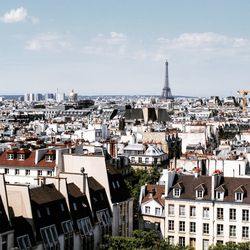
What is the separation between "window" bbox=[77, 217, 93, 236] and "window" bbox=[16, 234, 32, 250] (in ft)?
21.2

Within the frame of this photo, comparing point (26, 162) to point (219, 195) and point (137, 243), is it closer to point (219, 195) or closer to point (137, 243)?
point (219, 195)

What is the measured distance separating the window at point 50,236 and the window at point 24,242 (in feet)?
5.39

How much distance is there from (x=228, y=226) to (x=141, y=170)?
35446 mm

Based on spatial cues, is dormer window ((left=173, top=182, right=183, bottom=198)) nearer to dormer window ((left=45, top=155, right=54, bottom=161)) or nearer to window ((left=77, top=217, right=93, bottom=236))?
window ((left=77, top=217, right=93, bottom=236))

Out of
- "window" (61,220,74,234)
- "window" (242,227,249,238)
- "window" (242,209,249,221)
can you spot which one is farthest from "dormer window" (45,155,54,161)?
"window" (242,227,249,238)

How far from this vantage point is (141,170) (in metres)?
91.9

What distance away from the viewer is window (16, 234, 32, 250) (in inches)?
1652

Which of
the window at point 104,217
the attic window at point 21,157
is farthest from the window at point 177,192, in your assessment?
the attic window at point 21,157

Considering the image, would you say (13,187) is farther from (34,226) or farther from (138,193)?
(138,193)

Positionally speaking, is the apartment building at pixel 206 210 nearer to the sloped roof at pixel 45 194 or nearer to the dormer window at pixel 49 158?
the sloped roof at pixel 45 194

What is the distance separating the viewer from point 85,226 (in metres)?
49.2

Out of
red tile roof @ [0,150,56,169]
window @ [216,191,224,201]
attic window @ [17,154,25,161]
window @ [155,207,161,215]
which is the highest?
attic window @ [17,154,25,161]

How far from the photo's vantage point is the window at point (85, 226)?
48.6 meters

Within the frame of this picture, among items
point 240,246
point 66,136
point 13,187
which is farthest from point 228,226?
point 66,136
